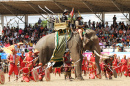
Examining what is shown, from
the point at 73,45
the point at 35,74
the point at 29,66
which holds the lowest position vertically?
the point at 35,74

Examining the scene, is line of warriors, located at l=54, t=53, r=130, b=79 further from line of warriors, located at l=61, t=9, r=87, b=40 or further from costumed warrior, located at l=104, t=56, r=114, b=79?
line of warriors, located at l=61, t=9, r=87, b=40

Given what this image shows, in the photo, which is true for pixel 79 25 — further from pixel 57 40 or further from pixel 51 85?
pixel 51 85

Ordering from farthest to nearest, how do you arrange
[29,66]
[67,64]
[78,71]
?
[67,64] → [78,71] → [29,66]

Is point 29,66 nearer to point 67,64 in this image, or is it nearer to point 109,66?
point 67,64

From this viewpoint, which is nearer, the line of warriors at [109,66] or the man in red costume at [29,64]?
the man in red costume at [29,64]

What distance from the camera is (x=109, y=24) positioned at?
31.8 metres

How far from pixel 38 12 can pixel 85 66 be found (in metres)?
14.5

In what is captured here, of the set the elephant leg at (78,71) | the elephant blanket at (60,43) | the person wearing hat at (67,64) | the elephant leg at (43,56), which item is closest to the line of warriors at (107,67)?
the person wearing hat at (67,64)

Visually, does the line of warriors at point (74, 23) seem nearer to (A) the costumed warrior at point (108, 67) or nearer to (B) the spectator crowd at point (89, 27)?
(A) the costumed warrior at point (108, 67)

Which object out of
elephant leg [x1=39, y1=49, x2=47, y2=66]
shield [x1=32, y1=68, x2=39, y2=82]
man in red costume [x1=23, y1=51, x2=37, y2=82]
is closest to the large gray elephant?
elephant leg [x1=39, y1=49, x2=47, y2=66]

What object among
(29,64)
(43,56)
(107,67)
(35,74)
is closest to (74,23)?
(43,56)

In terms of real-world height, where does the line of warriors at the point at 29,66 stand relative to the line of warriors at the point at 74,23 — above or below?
below

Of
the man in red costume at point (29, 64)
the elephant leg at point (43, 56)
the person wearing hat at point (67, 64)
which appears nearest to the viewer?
the man in red costume at point (29, 64)

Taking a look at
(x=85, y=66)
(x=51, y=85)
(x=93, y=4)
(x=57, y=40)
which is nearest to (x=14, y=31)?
(x=93, y=4)
